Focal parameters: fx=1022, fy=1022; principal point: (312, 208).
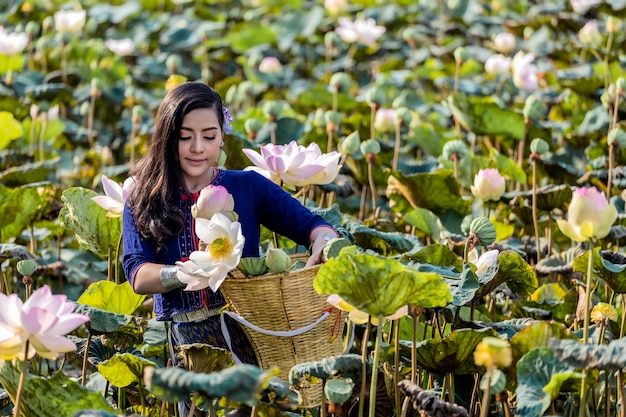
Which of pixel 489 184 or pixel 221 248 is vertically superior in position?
pixel 221 248

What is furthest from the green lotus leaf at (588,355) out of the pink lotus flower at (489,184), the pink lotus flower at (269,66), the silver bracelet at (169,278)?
the pink lotus flower at (269,66)

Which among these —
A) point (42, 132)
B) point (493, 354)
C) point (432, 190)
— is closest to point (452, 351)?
point (493, 354)

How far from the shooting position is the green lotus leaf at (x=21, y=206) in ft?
9.59

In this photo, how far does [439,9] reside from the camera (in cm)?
690

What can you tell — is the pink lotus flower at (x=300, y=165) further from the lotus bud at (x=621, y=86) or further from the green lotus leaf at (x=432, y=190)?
the lotus bud at (x=621, y=86)

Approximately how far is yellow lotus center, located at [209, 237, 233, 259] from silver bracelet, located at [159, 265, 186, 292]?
127 millimetres

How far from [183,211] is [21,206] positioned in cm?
100

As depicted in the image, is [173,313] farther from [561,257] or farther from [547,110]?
[547,110]

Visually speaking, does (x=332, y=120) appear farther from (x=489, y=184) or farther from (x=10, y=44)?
(x=10, y=44)

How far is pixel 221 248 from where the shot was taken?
6.00ft

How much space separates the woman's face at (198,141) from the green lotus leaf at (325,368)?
19.6 inches

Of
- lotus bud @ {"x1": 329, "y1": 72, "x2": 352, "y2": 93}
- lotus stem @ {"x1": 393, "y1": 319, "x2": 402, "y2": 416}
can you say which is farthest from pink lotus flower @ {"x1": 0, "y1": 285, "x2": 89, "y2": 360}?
lotus bud @ {"x1": 329, "y1": 72, "x2": 352, "y2": 93}

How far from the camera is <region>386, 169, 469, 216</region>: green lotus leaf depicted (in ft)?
10.2

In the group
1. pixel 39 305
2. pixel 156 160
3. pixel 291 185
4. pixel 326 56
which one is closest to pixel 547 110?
pixel 326 56
